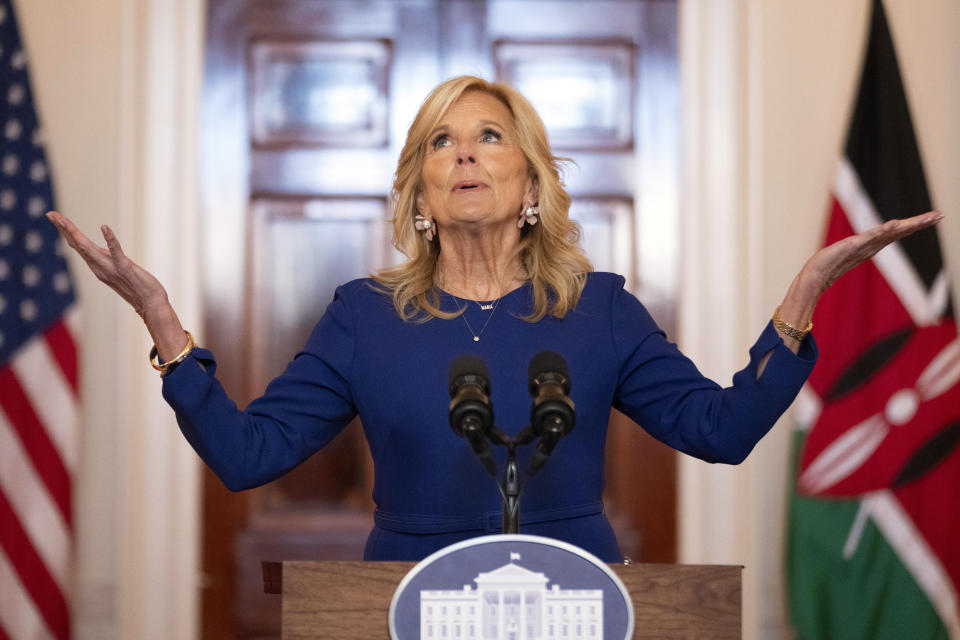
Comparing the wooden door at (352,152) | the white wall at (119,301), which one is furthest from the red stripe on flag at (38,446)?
the wooden door at (352,152)

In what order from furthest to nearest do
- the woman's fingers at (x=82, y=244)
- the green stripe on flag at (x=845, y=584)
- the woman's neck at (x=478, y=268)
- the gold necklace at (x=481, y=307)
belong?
1. the green stripe on flag at (x=845, y=584)
2. the woman's neck at (x=478, y=268)
3. the gold necklace at (x=481, y=307)
4. the woman's fingers at (x=82, y=244)

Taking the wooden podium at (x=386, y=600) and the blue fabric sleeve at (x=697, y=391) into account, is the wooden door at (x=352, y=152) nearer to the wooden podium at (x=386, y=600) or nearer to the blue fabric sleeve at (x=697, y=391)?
the blue fabric sleeve at (x=697, y=391)

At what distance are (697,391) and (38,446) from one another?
7.50 ft

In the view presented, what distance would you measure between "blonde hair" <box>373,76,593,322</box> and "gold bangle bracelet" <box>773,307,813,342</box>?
535 millimetres

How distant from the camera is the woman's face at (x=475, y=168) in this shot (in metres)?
2.18

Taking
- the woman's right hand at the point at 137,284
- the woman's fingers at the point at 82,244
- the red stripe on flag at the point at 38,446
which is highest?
the woman's fingers at the point at 82,244

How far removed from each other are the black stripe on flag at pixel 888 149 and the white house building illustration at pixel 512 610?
2424mm

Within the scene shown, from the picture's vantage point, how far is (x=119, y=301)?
3502mm

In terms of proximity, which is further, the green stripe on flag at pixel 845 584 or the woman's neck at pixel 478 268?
the green stripe on flag at pixel 845 584

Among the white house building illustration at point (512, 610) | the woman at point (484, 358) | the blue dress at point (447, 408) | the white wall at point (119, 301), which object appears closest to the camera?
the white house building illustration at point (512, 610)

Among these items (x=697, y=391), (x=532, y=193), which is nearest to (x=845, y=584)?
(x=697, y=391)

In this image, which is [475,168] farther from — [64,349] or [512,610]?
[64,349]

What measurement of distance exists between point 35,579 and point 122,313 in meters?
0.88

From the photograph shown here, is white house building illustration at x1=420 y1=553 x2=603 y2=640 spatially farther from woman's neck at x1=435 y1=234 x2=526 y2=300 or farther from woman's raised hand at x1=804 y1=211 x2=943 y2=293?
woman's neck at x1=435 y1=234 x2=526 y2=300
